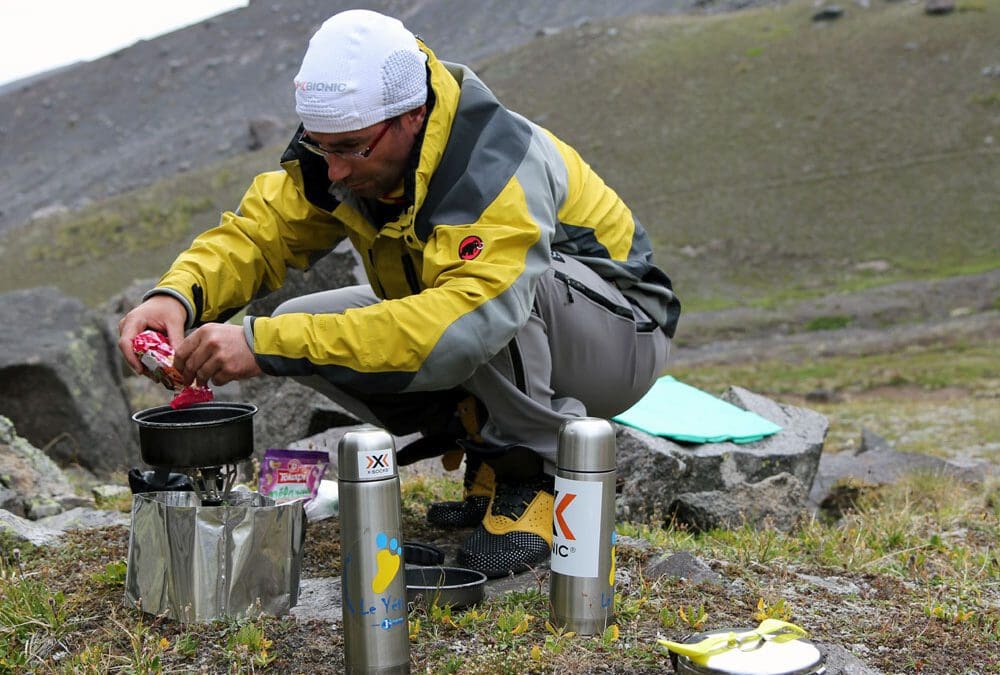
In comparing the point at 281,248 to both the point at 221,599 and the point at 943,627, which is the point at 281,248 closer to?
the point at 221,599

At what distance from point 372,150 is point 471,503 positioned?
4.99 ft

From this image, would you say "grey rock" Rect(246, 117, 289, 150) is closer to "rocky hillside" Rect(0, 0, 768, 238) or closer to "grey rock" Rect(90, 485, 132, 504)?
"rocky hillside" Rect(0, 0, 768, 238)

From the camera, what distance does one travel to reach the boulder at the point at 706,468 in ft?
16.9

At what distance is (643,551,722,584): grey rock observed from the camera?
3.53 meters

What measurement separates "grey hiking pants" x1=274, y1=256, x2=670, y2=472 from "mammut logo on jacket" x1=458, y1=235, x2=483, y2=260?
15.7 inches

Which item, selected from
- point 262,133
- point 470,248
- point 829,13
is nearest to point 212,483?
point 470,248

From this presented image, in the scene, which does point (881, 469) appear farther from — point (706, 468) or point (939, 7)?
point (939, 7)

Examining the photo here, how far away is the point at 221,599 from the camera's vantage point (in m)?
3.09

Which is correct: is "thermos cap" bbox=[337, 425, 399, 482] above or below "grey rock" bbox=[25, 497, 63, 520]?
above

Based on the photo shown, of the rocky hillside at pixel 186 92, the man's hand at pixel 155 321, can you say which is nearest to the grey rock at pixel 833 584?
the man's hand at pixel 155 321

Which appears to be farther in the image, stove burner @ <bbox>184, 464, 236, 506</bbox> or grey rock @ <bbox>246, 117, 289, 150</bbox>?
grey rock @ <bbox>246, 117, 289, 150</bbox>

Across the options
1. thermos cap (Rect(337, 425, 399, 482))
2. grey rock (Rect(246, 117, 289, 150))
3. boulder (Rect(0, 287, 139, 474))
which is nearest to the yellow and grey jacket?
thermos cap (Rect(337, 425, 399, 482))

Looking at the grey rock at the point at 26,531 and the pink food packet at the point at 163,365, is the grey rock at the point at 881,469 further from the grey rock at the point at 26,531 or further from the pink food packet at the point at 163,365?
the grey rock at the point at 26,531

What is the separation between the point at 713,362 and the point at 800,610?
17633 mm
